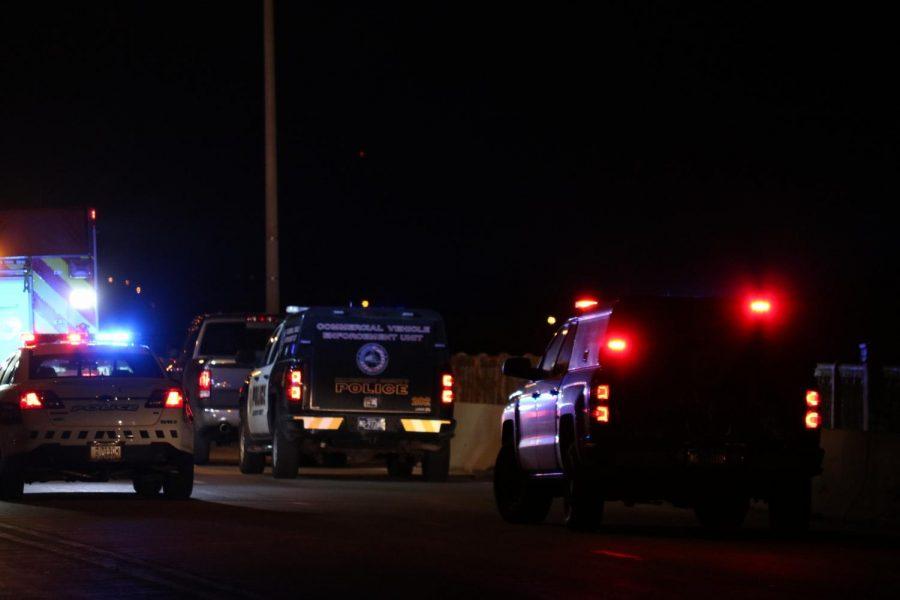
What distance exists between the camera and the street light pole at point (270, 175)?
30.9 m

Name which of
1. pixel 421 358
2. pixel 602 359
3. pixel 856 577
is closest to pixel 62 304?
pixel 421 358

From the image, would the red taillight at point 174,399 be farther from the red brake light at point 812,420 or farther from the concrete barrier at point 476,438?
the concrete barrier at point 476,438

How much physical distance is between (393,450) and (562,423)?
809 centimetres

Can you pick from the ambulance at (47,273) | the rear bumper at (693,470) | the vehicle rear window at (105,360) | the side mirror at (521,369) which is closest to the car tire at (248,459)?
the ambulance at (47,273)

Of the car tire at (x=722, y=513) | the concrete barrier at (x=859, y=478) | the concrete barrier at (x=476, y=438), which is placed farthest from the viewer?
the concrete barrier at (x=476, y=438)

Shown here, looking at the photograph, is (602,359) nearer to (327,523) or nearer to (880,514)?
(327,523)

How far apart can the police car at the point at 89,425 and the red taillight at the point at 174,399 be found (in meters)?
0.01

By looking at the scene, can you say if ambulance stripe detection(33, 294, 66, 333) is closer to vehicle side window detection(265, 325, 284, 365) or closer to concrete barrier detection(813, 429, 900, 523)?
vehicle side window detection(265, 325, 284, 365)

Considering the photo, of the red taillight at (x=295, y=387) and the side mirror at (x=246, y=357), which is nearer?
the red taillight at (x=295, y=387)

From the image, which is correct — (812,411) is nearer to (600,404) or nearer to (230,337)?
(600,404)

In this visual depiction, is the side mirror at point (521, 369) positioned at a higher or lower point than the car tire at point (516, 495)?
higher

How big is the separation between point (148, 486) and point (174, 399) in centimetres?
112

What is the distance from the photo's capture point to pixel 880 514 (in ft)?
56.4

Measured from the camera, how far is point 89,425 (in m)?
18.1
